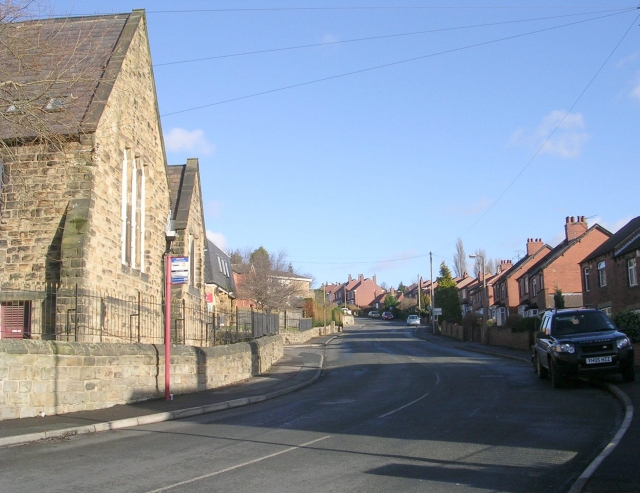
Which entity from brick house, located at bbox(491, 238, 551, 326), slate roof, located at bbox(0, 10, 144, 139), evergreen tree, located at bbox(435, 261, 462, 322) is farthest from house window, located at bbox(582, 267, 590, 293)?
slate roof, located at bbox(0, 10, 144, 139)

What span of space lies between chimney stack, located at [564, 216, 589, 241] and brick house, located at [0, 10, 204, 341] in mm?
44976

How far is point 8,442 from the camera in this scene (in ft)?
33.9

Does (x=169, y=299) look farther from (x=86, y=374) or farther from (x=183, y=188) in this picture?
(x=183, y=188)

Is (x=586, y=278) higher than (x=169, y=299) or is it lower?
higher

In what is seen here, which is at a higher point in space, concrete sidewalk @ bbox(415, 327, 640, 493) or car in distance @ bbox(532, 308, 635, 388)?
car in distance @ bbox(532, 308, 635, 388)

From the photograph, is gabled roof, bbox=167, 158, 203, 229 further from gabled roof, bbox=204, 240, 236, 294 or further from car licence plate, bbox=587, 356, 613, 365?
gabled roof, bbox=204, 240, 236, 294

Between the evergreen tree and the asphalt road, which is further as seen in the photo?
the evergreen tree

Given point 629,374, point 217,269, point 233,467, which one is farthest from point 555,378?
point 217,269

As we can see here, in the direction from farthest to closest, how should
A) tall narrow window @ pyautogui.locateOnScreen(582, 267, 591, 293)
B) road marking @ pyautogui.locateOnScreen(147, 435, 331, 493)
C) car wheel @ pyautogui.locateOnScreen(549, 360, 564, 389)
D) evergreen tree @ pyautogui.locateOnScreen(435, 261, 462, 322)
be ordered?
evergreen tree @ pyautogui.locateOnScreen(435, 261, 462, 322) < tall narrow window @ pyautogui.locateOnScreen(582, 267, 591, 293) < car wheel @ pyautogui.locateOnScreen(549, 360, 564, 389) < road marking @ pyautogui.locateOnScreen(147, 435, 331, 493)

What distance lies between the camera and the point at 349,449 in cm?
938

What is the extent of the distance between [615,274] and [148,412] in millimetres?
32091

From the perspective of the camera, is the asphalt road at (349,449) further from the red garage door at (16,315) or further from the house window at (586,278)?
the house window at (586,278)

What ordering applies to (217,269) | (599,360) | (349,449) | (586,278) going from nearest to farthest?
(349,449) → (599,360) → (586,278) → (217,269)

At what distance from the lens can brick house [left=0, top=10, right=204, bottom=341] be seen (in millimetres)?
15367
